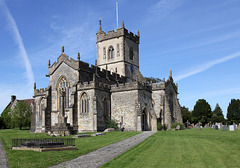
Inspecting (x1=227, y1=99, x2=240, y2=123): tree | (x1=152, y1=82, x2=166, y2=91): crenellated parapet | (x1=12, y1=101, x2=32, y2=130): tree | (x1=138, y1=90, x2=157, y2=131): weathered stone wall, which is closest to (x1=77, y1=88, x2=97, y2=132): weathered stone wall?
(x1=138, y1=90, x2=157, y2=131): weathered stone wall

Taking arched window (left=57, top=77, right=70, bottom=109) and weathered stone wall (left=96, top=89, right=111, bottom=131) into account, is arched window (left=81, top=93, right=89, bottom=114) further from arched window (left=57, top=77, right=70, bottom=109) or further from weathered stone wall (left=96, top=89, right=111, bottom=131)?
arched window (left=57, top=77, right=70, bottom=109)

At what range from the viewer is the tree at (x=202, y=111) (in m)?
72.8

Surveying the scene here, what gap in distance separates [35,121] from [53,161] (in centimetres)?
3220

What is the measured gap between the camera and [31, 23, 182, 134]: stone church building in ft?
114

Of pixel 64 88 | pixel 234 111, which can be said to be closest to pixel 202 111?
pixel 234 111

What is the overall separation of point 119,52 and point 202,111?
119 feet

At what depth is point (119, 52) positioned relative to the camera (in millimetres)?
49625

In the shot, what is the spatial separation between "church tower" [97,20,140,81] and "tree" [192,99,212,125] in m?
29.9

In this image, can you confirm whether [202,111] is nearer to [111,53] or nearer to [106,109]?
[111,53]

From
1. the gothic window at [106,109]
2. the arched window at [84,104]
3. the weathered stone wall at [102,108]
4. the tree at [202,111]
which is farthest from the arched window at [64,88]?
the tree at [202,111]

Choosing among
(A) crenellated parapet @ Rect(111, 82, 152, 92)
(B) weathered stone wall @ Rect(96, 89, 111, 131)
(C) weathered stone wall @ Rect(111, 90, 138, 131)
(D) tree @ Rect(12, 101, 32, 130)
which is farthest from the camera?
(D) tree @ Rect(12, 101, 32, 130)

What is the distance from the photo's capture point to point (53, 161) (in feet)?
40.9

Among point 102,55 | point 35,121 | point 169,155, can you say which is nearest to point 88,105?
point 35,121

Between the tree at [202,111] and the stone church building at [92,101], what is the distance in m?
30.5
